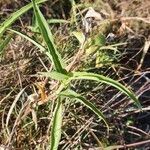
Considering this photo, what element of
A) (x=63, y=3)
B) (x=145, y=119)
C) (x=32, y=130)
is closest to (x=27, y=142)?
(x=32, y=130)

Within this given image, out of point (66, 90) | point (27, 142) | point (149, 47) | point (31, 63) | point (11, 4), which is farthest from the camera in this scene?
point (11, 4)

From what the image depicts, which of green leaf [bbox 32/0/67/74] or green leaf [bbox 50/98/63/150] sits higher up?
green leaf [bbox 32/0/67/74]

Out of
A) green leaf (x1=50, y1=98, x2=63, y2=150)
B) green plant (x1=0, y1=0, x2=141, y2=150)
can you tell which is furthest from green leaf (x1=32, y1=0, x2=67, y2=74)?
green leaf (x1=50, y1=98, x2=63, y2=150)

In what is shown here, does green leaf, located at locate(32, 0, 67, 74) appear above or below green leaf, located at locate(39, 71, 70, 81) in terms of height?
above

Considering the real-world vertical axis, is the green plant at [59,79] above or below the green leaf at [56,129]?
above

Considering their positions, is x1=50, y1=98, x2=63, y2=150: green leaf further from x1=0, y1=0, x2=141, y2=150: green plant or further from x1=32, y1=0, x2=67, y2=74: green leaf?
x1=32, y1=0, x2=67, y2=74: green leaf

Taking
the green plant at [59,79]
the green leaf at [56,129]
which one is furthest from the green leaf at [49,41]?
the green leaf at [56,129]

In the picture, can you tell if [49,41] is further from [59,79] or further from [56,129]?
[56,129]

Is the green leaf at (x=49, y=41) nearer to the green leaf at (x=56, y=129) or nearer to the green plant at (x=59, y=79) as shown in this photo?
the green plant at (x=59, y=79)

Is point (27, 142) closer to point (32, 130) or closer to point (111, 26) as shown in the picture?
point (32, 130)

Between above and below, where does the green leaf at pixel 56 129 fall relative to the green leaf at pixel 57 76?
below

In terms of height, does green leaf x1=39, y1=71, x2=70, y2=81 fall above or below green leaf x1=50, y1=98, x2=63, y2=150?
above
